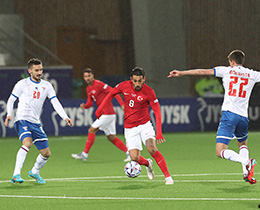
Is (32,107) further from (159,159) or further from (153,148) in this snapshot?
(159,159)

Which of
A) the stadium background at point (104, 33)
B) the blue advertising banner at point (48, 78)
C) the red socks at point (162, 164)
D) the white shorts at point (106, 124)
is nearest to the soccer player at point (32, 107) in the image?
the red socks at point (162, 164)

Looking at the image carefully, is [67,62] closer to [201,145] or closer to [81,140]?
[81,140]

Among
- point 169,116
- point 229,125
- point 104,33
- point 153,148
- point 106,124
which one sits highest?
point 104,33

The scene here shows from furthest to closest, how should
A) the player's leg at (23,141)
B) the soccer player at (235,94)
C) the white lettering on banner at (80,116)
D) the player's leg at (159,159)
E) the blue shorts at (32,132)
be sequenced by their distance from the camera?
1. the white lettering on banner at (80,116)
2. the blue shorts at (32,132)
3. the player's leg at (23,141)
4. the player's leg at (159,159)
5. the soccer player at (235,94)

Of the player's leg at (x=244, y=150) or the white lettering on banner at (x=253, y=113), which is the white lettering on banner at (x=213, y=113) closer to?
the white lettering on banner at (x=253, y=113)

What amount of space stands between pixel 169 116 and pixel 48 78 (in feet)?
15.5

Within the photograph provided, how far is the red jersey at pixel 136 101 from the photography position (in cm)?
940

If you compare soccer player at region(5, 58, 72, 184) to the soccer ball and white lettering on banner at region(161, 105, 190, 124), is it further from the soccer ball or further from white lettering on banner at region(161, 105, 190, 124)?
white lettering on banner at region(161, 105, 190, 124)

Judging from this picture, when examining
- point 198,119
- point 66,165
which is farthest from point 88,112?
point 66,165

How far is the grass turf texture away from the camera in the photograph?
297 inches

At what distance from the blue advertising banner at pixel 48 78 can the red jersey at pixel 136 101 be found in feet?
39.3

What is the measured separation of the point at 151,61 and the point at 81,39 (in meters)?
5.48

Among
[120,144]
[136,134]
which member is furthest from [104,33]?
[136,134]

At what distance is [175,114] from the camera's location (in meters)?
19.7
